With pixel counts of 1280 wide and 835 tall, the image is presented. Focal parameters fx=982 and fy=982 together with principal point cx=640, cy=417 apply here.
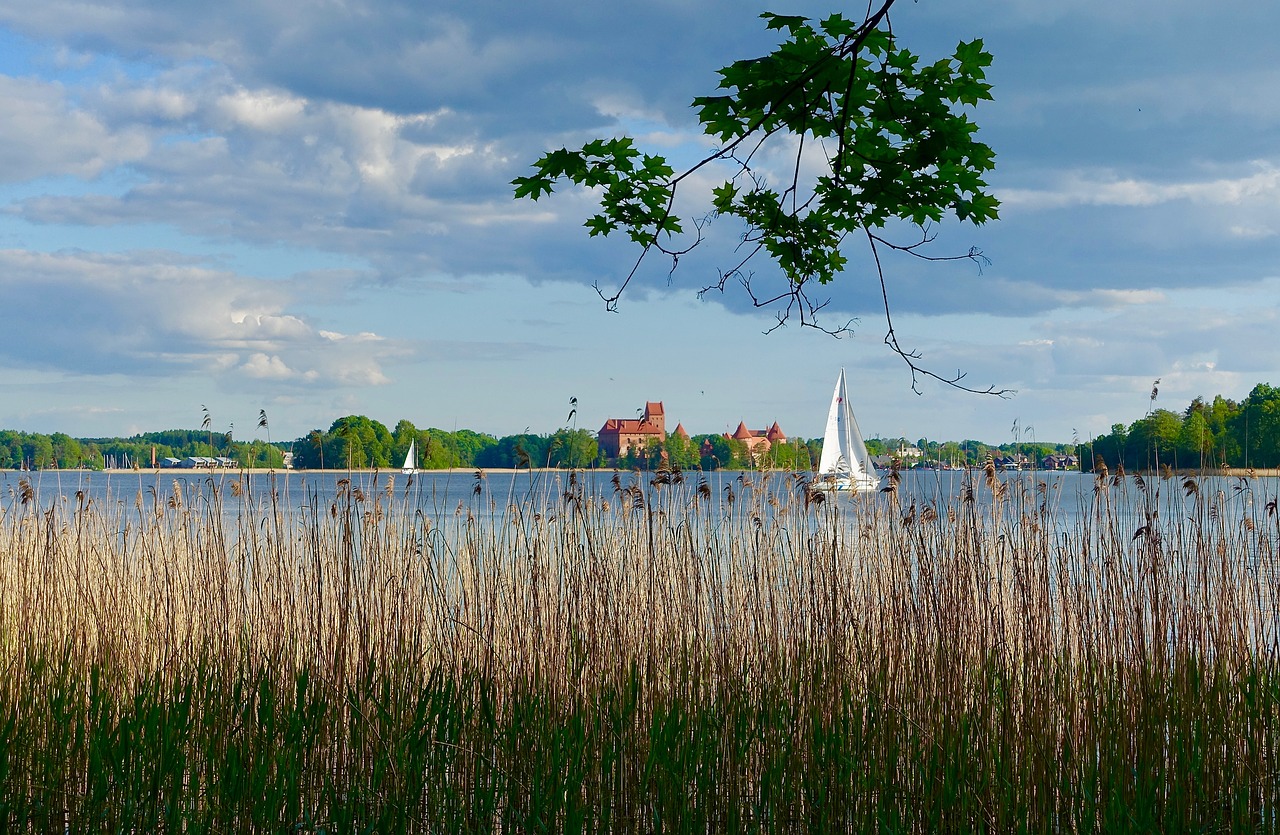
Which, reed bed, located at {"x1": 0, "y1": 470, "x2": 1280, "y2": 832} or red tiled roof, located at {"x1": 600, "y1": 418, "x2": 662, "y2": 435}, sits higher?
red tiled roof, located at {"x1": 600, "y1": 418, "x2": 662, "y2": 435}

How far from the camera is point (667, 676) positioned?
4168mm

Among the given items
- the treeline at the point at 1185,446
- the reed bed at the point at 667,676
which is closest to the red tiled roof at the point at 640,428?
the reed bed at the point at 667,676

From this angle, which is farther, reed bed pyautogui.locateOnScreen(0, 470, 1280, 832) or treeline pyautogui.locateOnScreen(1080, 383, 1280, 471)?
treeline pyautogui.locateOnScreen(1080, 383, 1280, 471)

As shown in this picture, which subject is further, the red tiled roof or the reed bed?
the red tiled roof

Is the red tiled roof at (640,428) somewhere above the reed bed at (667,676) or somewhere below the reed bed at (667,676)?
above

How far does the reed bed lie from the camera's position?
3227 millimetres

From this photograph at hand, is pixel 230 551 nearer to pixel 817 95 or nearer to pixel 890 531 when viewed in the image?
pixel 890 531

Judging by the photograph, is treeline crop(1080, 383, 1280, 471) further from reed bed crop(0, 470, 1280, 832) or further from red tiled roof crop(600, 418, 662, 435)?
red tiled roof crop(600, 418, 662, 435)

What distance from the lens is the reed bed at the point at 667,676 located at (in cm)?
323

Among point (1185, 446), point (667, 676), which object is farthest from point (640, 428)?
point (1185, 446)

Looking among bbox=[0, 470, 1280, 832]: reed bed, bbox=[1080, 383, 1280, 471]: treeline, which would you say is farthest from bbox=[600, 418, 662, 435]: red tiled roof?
bbox=[1080, 383, 1280, 471]: treeline

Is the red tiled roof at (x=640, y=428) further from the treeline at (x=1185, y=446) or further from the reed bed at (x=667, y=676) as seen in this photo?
the treeline at (x=1185, y=446)

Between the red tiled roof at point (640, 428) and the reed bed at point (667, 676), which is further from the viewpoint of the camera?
the red tiled roof at point (640, 428)

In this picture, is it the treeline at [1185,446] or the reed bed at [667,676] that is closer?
the reed bed at [667,676]
